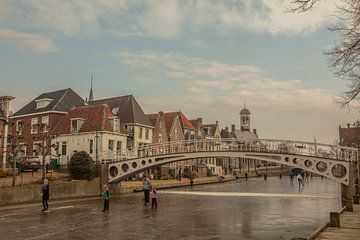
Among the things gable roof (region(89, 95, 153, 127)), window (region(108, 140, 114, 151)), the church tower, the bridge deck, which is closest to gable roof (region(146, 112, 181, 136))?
gable roof (region(89, 95, 153, 127))

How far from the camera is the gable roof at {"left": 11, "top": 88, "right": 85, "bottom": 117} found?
2188 inches

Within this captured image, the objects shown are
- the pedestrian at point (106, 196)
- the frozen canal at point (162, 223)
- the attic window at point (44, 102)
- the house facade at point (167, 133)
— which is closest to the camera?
the frozen canal at point (162, 223)

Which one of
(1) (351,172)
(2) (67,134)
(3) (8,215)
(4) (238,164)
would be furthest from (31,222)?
(4) (238,164)

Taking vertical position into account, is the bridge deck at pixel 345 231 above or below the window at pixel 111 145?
below

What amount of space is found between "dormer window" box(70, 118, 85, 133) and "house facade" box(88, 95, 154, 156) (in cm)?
795

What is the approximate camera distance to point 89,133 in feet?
158

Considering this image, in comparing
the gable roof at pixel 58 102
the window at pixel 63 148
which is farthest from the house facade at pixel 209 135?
the window at pixel 63 148

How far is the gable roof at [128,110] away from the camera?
192 ft

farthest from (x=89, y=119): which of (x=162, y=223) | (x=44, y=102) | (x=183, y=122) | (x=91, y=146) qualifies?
(x=183, y=122)

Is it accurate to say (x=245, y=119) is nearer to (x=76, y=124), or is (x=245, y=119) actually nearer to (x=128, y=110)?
(x=128, y=110)

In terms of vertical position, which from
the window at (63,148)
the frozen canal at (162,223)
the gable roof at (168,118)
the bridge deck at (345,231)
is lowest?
the frozen canal at (162,223)

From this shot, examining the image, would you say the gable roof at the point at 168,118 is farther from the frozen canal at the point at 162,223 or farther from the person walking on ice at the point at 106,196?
the person walking on ice at the point at 106,196

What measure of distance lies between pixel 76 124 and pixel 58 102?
7439 mm

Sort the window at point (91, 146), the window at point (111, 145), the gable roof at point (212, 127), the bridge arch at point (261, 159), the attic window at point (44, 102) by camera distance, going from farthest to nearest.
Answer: the gable roof at point (212, 127)
the attic window at point (44, 102)
the window at point (111, 145)
the window at point (91, 146)
the bridge arch at point (261, 159)
